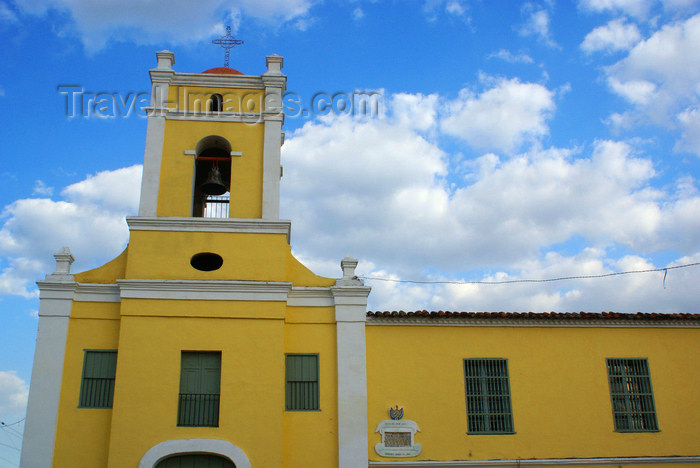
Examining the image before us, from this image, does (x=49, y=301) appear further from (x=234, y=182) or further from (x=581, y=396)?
(x=581, y=396)

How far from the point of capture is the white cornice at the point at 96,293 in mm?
14133

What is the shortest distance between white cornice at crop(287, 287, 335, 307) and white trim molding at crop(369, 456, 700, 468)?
344 cm

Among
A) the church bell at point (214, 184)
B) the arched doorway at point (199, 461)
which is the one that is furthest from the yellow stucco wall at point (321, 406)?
the church bell at point (214, 184)

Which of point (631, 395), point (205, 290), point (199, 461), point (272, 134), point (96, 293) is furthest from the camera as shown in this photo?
point (272, 134)

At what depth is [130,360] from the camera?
13344mm

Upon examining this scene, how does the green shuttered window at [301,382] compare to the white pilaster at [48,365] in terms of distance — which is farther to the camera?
the green shuttered window at [301,382]

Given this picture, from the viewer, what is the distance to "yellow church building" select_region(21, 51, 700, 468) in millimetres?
13227

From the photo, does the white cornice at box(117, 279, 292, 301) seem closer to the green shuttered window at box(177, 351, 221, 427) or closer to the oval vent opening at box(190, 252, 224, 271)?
the oval vent opening at box(190, 252, 224, 271)

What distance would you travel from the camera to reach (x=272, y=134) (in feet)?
50.8

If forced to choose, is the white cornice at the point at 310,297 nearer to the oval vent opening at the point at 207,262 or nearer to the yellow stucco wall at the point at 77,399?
the oval vent opening at the point at 207,262

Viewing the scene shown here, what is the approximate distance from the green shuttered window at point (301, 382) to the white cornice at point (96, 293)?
3.87 meters

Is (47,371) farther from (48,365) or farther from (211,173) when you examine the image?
(211,173)

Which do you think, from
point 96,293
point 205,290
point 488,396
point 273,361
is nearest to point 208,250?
point 205,290

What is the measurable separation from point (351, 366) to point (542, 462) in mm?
4437
